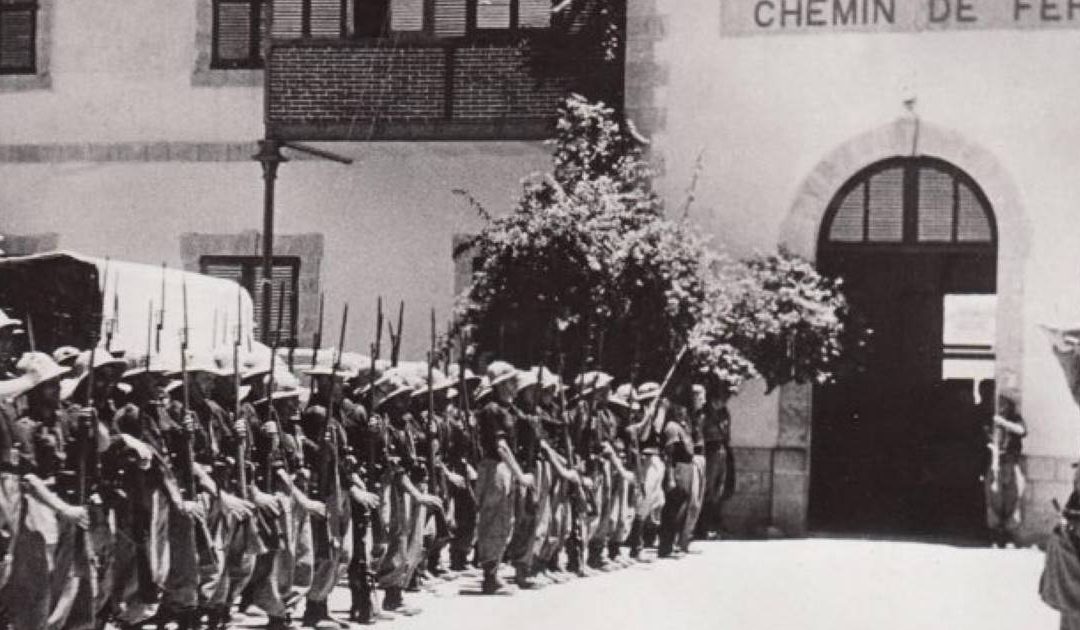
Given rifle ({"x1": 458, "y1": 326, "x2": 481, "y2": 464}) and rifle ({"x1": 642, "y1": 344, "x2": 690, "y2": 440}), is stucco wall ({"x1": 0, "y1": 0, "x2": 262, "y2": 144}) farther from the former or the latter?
rifle ({"x1": 458, "y1": 326, "x2": 481, "y2": 464})

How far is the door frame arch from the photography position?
65.3ft

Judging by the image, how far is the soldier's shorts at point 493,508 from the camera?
45.5 feet

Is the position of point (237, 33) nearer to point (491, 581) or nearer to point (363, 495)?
point (491, 581)

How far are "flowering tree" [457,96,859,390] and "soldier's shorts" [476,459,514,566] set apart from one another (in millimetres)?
3795

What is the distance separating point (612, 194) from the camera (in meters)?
19.1

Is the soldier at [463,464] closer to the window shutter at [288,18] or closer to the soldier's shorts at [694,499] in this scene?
the soldier's shorts at [694,499]

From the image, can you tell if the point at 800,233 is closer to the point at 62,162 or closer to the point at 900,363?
the point at 900,363

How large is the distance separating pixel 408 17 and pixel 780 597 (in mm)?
10155

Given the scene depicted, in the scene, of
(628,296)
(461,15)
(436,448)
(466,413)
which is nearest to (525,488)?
(436,448)

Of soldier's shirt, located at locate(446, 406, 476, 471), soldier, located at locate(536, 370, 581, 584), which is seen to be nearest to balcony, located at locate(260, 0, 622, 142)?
soldier, located at locate(536, 370, 581, 584)

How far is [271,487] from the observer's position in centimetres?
1145

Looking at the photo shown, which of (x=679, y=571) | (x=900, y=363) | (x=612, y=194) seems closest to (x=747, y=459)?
(x=900, y=363)

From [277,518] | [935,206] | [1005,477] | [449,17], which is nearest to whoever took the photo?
[277,518]

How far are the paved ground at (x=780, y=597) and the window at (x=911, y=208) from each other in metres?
3.62
